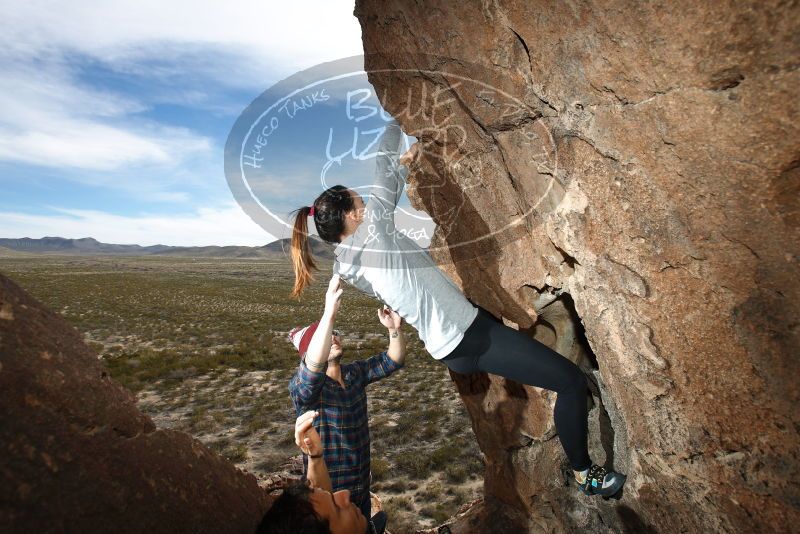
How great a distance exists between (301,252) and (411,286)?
2.61 ft

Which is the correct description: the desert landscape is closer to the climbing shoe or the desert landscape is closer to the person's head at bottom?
the climbing shoe

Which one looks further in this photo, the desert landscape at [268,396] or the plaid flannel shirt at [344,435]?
the desert landscape at [268,396]

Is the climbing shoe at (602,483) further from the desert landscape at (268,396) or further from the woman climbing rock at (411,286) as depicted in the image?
the desert landscape at (268,396)

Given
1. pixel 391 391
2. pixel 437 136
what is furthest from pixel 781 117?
pixel 391 391

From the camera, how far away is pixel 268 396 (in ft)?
47.2

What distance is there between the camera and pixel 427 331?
3107 mm

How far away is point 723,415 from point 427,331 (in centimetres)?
188

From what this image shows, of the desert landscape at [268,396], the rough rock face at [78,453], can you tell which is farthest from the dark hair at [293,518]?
the desert landscape at [268,396]

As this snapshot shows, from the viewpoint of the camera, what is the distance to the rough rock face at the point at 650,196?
2.36 meters

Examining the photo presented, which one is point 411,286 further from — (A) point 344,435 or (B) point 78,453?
(B) point 78,453

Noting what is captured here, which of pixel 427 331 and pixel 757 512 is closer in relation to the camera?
pixel 757 512

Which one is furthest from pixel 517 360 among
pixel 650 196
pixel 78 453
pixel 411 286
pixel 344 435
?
pixel 78 453

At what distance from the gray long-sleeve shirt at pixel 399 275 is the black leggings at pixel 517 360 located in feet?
0.42

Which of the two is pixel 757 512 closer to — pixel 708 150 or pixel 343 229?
pixel 708 150
